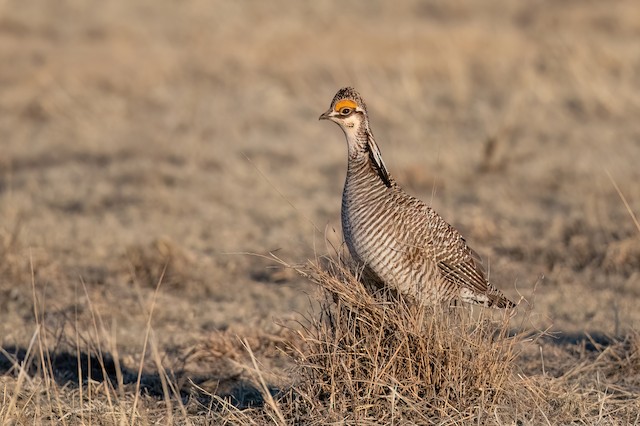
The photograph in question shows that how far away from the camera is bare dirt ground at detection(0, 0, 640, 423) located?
6477mm

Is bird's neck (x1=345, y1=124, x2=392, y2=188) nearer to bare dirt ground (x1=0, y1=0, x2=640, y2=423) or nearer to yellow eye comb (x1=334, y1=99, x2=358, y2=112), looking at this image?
yellow eye comb (x1=334, y1=99, x2=358, y2=112)

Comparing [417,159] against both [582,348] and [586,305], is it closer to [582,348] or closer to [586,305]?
[586,305]

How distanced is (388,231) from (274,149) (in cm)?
590

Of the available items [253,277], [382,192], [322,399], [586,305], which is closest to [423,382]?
[322,399]

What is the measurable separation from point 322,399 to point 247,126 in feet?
23.6

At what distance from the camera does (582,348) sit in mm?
5602

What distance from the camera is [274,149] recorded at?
10633 mm

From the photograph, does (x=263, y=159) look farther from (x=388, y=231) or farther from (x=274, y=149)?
(x=388, y=231)

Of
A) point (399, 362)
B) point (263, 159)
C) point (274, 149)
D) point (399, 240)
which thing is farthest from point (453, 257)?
point (274, 149)

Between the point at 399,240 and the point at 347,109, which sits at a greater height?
the point at 347,109

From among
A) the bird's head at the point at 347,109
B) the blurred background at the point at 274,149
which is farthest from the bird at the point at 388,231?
the blurred background at the point at 274,149

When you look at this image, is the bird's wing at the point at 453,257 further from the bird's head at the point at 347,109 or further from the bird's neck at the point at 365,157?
the bird's head at the point at 347,109

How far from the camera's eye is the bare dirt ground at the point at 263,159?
21.2 ft

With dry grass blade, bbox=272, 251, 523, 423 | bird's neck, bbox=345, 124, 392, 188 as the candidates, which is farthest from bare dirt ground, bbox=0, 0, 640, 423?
bird's neck, bbox=345, 124, 392, 188
